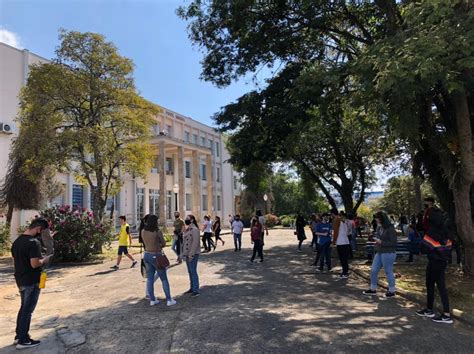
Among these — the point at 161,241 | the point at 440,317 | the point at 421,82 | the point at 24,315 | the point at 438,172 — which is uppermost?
the point at 421,82

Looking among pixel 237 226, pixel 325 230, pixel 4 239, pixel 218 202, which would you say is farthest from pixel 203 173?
pixel 325 230

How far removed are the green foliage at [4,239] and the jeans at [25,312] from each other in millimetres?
15126

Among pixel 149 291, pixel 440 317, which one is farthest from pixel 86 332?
pixel 440 317

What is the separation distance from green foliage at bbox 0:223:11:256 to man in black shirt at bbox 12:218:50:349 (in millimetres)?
15125

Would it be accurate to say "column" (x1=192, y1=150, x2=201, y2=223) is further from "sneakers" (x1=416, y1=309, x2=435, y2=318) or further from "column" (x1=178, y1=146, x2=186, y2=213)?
"sneakers" (x1=416, y1=309, x2=435, y2=318)

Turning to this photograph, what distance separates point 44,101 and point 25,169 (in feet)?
9.17

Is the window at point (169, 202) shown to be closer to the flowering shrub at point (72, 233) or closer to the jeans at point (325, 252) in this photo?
the flowering shrub at point (72, 233)

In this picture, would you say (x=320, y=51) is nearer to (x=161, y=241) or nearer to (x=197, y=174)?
(x=161, y=241)

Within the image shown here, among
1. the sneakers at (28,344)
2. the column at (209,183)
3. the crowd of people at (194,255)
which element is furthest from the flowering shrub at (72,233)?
the column at (209,183)

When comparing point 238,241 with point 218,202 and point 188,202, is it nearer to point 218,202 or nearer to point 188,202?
point 188,202

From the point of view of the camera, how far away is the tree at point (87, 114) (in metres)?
16.5

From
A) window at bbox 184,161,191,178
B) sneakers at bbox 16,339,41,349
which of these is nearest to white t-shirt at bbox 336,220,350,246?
sneakers at bbox 16,339,41,349

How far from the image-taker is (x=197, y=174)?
4412 cm

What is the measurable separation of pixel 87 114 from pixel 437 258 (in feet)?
49.2
